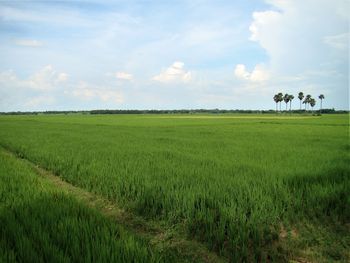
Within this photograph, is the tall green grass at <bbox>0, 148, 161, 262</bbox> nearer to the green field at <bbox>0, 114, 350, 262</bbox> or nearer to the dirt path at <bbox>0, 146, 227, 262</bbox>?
the green field at <bbox>0, 114, 350, 262</bbox>

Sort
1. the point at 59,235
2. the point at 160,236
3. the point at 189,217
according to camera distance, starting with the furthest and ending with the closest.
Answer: the point at 189,217 < the point at 160,236 < the point at 59,235

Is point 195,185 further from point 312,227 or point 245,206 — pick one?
point 312,227

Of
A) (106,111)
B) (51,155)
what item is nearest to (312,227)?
(51,155)

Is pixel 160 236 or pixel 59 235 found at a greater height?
pixel 59 235

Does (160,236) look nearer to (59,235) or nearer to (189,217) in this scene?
(189,217)

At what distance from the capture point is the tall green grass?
3139mm

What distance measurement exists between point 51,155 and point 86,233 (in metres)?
8.88

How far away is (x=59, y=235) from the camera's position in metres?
3.61

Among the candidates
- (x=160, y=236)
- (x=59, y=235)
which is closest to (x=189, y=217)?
(x=160, y=236)

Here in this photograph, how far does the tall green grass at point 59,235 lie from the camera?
10.3 ft

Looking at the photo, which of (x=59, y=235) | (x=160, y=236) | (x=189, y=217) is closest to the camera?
(x=59, y=235)

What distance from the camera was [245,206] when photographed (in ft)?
15.9

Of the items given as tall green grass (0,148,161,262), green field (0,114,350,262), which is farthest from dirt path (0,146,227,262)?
tall green grass (0,148,161,262)

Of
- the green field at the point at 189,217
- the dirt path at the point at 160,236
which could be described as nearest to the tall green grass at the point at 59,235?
the green field at the point at 189,217
